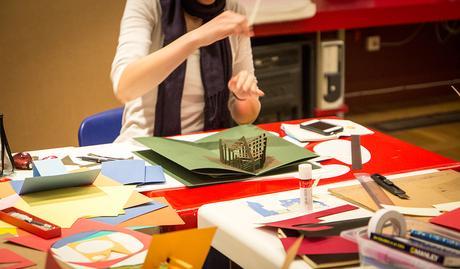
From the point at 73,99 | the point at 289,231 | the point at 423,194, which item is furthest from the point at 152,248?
the point at 73,99

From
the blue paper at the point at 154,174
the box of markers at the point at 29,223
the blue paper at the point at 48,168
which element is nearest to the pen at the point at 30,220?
the box of markers at the point at 29,223

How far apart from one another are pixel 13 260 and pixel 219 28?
102cm

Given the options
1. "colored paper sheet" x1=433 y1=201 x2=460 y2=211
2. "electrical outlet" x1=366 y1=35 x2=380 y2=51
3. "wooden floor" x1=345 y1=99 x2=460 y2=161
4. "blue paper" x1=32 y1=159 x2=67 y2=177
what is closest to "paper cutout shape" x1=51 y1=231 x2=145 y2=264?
"blue paper" x1=32 y1=159 x2=67 y2=177

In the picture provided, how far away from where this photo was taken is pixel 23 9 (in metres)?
2.51

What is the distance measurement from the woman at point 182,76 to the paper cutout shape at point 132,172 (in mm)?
403

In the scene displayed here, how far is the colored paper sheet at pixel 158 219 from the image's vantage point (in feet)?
4.58

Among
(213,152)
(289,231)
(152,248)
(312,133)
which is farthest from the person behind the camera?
(312,133)

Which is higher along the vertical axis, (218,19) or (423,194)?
(218,19)

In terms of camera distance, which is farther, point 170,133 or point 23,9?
point 23,9

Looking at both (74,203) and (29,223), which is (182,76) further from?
(29,223)

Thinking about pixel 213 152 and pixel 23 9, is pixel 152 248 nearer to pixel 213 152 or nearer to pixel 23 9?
pixel 213 152

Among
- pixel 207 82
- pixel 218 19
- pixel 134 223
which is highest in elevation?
pixel 218 19

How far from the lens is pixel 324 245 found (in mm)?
1213

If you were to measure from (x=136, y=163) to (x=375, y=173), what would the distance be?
1.81ft
